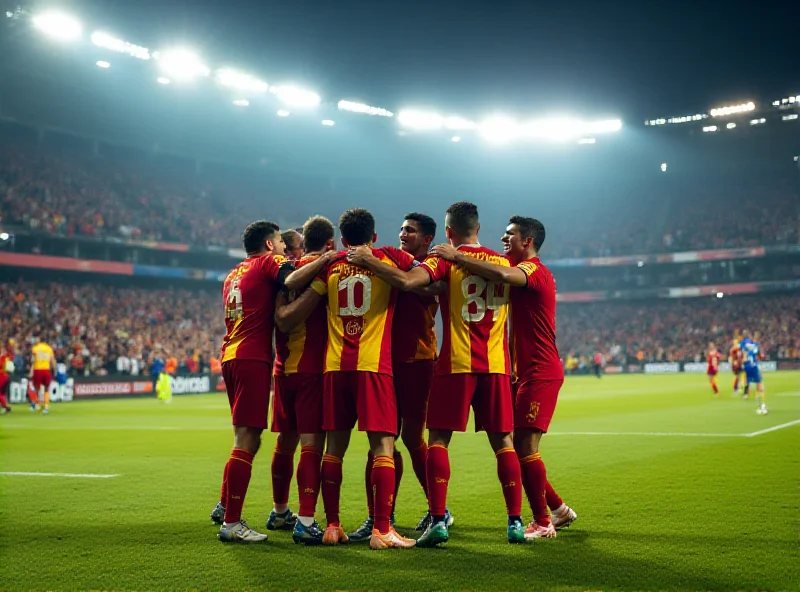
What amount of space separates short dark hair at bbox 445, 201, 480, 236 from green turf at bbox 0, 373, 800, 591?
8.16 ft

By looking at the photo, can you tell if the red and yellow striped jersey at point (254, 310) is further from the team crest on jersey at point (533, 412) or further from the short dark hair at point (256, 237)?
the team crest on jersey at point (533, 412)

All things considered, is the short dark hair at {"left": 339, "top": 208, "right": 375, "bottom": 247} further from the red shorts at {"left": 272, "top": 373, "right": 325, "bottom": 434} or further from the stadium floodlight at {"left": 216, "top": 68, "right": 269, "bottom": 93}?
the stadium floodlight at {"left": 216, "top": 68, "right": 269, "bottom": 93}

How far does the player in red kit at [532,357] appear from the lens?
6.44 meters

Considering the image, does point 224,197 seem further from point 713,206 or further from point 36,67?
point 713,206

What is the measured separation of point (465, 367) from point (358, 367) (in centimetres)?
84

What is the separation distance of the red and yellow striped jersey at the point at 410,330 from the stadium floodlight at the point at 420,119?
4966 cm

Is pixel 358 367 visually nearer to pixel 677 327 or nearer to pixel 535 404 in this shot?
pixel 535 404

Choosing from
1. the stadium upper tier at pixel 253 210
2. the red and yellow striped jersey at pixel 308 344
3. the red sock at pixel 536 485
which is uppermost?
the stadium upper tier at pixel 253 210

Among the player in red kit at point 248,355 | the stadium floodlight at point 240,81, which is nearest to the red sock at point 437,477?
the player in red kit at point 248,355

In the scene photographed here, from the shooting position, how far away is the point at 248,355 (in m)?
6.61

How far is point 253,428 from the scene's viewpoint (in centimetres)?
648

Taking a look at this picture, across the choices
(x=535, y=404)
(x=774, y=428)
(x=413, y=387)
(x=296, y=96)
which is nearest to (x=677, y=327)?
(x=296, y=96)

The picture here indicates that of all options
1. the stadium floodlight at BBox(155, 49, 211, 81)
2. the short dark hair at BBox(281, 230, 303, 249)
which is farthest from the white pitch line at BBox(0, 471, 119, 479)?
the stadium floodlight at BBox(155, 49, 211, 81)

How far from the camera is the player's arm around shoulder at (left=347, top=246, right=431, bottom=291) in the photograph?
611 cm
